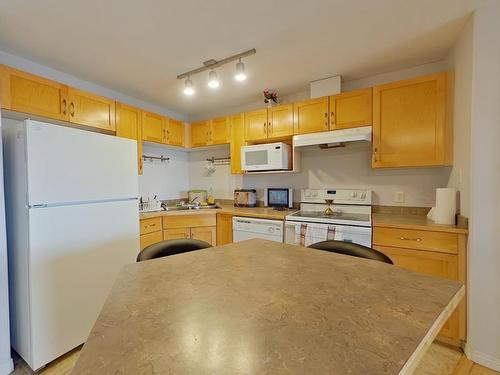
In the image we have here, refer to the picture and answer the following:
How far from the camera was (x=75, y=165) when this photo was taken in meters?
1.68

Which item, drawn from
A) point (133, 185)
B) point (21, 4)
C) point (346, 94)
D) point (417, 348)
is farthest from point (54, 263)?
point (346, 94)

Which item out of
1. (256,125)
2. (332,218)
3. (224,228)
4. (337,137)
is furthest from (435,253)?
(256,125)

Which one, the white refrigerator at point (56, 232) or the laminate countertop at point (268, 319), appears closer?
the laminate countertop at point (268, 319)

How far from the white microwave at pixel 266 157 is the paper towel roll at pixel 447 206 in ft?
4.68

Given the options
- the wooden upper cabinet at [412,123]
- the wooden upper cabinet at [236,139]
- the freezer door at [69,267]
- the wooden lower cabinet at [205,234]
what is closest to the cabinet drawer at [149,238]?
the wooden lower cabinet at [205,234]

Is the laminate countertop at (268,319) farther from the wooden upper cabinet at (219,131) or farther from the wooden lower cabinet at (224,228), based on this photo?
the wooden upper cabinet at (219,131)

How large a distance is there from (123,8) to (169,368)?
1.89 metres

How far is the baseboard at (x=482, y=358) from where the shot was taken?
1.52 meters

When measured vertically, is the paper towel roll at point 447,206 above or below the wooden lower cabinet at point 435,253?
above

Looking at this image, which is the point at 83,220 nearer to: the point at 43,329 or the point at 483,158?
the point at 43,329

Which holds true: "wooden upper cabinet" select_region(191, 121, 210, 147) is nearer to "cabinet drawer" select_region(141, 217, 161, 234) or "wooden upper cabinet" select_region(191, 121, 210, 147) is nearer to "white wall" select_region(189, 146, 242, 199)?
"white wall" select_region(189, 146, 242, 199)

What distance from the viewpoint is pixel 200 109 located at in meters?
3.47

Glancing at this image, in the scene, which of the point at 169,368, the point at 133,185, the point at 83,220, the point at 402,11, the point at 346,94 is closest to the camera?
the point at 169,368

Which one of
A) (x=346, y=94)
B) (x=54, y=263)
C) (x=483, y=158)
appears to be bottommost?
(x=54, y=263)
